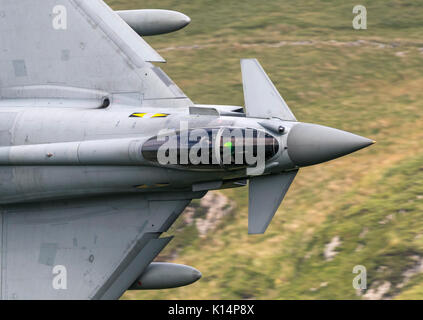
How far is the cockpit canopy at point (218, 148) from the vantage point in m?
11.7

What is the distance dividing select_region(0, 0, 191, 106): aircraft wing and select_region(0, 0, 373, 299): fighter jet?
22 millimetres

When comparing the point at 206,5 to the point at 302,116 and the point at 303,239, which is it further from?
the point at 303,239

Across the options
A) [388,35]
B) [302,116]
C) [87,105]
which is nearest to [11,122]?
[87,105]

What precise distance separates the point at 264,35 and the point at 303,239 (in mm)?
10670

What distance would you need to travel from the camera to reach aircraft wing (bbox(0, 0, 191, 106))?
546 inches

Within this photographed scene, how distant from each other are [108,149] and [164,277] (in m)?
2.99

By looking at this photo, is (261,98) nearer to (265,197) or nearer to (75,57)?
(265,197)

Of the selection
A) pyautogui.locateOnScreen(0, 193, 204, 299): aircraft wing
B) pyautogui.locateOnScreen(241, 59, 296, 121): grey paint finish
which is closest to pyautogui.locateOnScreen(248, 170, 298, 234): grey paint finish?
pyautogui.locateOnScreen(241, 59, 296, 121): grey paint finish

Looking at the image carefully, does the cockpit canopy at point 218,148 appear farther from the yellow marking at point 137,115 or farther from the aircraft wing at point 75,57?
the aircraft wing at point 75,57

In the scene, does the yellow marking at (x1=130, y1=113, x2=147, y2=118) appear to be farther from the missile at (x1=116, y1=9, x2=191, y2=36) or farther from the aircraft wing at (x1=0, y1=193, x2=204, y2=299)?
the missile at (x1=116, y1=9, x2=191, y2=36)

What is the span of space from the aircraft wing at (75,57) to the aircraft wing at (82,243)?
2.00 m

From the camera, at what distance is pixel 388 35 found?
26.0 metres

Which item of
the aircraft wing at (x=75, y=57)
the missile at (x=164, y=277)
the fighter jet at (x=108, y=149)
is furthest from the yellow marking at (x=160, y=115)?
the missile at (x=164, y=277)

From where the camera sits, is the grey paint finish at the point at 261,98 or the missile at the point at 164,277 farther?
the missile at the point at 164,277
